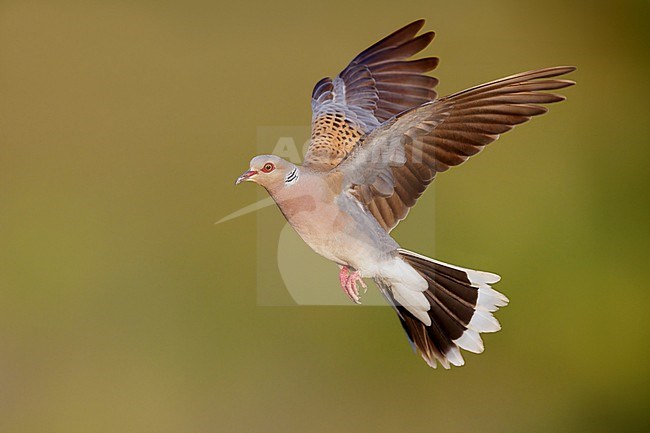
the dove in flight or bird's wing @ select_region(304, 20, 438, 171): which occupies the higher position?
bird's wing @ select_region(304, 20, 438, 171)

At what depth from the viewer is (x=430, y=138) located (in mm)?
1428

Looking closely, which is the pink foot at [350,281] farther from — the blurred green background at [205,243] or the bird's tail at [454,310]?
the blurred green background at [205,243]

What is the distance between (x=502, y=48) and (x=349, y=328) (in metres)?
1.29

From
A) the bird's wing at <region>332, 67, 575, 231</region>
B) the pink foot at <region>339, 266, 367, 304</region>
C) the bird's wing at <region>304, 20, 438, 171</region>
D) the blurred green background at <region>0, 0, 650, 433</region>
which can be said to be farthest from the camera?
the blurred green background at <region>0, 0, 650, 433</region>

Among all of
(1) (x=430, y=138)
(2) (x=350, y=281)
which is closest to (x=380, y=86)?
(1) (x=430, y=138)

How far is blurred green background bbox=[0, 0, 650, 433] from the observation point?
276cm

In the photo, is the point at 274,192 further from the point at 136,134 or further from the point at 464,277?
the point at 136,134

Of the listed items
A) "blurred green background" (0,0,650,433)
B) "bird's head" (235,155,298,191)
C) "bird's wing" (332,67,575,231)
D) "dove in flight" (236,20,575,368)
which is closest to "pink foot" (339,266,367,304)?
"dove in flight" (236,20,575,368)

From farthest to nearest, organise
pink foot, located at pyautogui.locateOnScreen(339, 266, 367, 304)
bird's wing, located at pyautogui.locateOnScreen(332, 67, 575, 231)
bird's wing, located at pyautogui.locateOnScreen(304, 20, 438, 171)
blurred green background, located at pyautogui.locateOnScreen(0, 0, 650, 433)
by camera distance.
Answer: blurred green background, located at pyautogui.locateOnScreen(0, 0, 650, 433)
bird's wing, located at pyautogui.locateOnScreen(304, 20, 438, 171)
pink foot, located at pyautogui.locateOnScreen(339, 266, 367, 304)
bird's wing, located at pyautogui.locateOnScreen(332, 67, 575, 231)

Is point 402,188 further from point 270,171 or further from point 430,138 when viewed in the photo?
point 270,171

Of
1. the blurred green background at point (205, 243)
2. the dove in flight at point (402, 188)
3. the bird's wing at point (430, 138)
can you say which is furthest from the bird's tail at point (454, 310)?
the blurred green background at point (205, 243)

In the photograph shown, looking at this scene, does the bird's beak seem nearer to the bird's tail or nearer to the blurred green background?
the bird's tail

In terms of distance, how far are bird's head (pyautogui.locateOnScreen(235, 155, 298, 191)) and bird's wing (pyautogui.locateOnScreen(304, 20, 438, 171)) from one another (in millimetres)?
326

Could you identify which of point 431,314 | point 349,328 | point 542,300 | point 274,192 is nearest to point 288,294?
point 431,314
